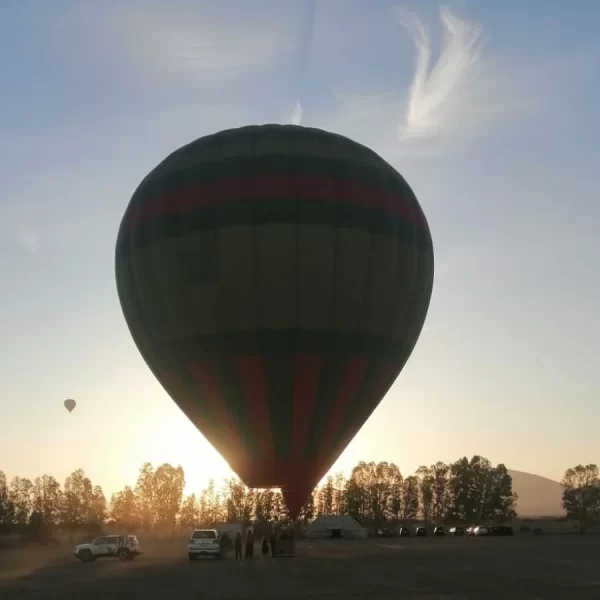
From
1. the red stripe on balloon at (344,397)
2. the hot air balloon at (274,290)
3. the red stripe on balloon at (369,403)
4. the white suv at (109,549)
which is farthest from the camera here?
the white suv at (109,549)

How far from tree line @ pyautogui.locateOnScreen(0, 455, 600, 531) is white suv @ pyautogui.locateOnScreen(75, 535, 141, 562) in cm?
10295

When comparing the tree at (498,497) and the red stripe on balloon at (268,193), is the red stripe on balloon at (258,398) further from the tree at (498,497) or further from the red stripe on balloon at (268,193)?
the tree at (498,497)

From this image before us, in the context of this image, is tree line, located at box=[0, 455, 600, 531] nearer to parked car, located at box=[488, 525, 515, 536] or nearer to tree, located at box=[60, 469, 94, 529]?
tree, located at box=[60, 469, 94, 529]

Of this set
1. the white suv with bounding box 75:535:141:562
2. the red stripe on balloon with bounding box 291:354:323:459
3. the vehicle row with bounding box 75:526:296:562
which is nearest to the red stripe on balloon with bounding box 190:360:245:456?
the red stripe on balloon with bounding box 291:354:323:459

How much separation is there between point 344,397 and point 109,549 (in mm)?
19844

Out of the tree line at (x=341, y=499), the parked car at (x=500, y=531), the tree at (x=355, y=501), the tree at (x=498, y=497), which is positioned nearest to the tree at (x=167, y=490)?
the tree line at (x=341, y=499)

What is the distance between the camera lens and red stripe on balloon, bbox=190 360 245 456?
31500 mm

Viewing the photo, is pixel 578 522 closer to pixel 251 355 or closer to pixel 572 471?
pixel 572 471

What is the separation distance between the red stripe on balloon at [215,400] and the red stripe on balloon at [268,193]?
21.5ft

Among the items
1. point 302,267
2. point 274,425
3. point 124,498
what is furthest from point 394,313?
point 124,498

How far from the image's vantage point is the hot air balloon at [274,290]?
30.6 metres

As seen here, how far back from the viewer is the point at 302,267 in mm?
30641

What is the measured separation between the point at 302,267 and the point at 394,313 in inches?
192

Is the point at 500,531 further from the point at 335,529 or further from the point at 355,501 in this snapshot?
the point at 355,501
